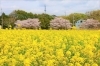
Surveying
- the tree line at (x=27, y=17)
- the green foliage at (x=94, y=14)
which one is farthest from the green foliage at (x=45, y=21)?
the green foliage at (x=94, y=14)

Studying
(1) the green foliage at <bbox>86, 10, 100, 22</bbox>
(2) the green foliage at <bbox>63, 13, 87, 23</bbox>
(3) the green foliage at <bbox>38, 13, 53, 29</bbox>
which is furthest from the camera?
(2) the green foliage at <bbox>63, 13, 87, 23</bbox>

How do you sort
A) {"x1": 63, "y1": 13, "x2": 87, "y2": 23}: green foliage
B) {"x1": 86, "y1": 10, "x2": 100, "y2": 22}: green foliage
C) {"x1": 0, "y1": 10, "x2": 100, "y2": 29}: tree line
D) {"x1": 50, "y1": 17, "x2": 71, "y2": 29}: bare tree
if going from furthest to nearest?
1. {"x1": 63, "y1": 13, "x2": 87, "y2": 23}: green foliage
2. {"x1": 86, "y1": 10, "x2": 100, "y2": 22}: green foliage
3. {"x1": 0, "y1": 10, "x2": 100, "y2": 29}: tree line
4. {"x1": 50, "y1": 17, "x2": 71, "y2": 29}: bare tree

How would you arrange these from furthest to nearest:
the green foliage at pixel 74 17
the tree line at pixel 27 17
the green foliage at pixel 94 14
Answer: the green foliage at pixel 74 17 → the green foliage at pixel 94 14 → the tree line at pixel 27 17

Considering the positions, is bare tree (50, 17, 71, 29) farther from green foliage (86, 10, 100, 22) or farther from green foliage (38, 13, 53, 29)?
green foliage (86, 10, 100, 22)

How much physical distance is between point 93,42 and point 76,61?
113 inches

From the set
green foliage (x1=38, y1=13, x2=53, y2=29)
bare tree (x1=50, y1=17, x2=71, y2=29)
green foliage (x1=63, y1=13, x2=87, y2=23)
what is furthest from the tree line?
green foliage (x1=63, y1=13, x2=87, y2=23)

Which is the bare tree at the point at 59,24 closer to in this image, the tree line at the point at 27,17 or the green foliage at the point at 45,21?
the green foliage at the point at 45,21

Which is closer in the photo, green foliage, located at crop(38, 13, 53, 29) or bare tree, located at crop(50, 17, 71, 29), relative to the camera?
bare tree, located at crop(50, 17, 71, 29)

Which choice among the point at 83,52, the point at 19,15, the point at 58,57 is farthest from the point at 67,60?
the point at 19,15

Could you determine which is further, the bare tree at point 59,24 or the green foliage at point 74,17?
the green foliage at point 74,17

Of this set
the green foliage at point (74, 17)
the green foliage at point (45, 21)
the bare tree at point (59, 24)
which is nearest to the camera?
the bare tree at point (59, 24)

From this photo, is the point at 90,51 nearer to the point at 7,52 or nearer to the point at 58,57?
the point at 58,57

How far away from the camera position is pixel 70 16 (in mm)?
60188

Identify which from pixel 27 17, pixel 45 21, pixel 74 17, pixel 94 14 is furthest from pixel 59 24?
pixel 74 17
